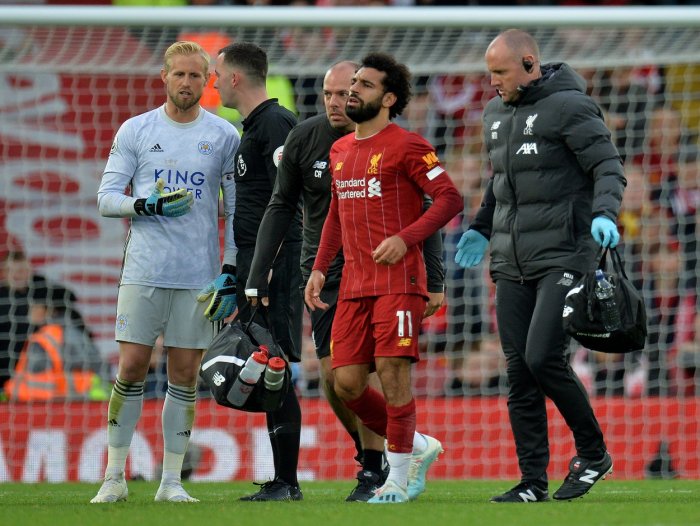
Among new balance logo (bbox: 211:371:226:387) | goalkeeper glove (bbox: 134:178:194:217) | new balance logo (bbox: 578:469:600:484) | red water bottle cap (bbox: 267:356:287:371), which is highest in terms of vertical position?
goalkeeper glove (bbox: 134:178:194:217)

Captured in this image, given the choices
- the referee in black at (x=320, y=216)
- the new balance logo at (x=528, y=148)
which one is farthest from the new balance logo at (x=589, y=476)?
the new balance logo at (x=528, y=148)

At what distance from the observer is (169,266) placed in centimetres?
662

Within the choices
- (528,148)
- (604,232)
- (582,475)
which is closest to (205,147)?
(528,148)

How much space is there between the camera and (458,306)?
36.7ft

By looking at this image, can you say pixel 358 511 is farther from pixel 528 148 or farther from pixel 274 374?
pixel 528 148

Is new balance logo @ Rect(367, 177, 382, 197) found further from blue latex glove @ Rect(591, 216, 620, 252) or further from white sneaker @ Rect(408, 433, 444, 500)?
white sneaker @ Rect(408, 433, 444, 500)

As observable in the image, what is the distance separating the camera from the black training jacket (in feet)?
20.2

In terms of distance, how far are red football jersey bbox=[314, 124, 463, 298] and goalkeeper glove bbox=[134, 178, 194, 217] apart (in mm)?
753

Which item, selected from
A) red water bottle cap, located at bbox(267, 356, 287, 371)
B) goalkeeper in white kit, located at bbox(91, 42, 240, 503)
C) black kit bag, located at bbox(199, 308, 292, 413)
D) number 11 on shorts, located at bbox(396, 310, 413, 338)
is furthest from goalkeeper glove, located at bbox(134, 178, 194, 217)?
number 11 on shorts, located at bbox(396, 310, 413, 338)

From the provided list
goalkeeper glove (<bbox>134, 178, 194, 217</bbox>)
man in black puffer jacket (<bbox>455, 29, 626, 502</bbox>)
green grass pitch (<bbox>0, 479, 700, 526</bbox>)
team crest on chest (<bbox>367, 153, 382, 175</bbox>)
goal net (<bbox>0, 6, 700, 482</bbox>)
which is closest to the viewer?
green grass pitch (<bbox>0, 479, 700, 526</bbox>)

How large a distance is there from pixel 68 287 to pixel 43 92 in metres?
1.90

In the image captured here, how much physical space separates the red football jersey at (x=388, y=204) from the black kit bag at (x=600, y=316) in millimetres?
658

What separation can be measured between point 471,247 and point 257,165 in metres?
1.17

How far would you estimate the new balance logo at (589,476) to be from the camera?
6230mm
